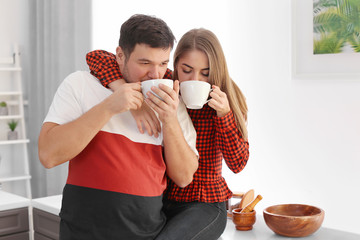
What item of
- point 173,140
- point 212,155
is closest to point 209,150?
point 212,155

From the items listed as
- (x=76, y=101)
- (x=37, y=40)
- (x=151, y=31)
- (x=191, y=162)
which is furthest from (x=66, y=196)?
(x=37, y=40)

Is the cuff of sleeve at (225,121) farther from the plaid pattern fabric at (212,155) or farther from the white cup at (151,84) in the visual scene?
the white cup at (151,84)

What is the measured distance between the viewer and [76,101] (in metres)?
1.27

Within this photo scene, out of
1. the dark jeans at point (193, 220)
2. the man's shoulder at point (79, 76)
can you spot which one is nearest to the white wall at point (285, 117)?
the dark jeans at point (193, 220)

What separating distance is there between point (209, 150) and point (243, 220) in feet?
0.99

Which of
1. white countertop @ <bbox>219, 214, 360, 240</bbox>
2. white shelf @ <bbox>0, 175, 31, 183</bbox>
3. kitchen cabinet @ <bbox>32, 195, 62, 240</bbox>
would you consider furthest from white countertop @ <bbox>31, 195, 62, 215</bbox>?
white shelf @ <bbox>0, 175, 31, 183</bbox>

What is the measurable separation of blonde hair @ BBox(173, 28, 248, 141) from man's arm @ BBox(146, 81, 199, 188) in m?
0.23

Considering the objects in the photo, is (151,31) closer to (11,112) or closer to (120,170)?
(120,170)

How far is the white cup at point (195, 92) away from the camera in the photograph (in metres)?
1.30

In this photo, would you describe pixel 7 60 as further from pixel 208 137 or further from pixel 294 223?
pixel 294 223

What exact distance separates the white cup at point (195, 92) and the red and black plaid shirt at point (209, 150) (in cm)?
14

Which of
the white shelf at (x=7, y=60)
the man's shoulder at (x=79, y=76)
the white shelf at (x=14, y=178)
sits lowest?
the white shelf at (x=14, y=178)

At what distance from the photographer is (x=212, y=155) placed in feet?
5.02

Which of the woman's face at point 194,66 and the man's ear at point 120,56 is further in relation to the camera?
the woman's face at point 194,66
